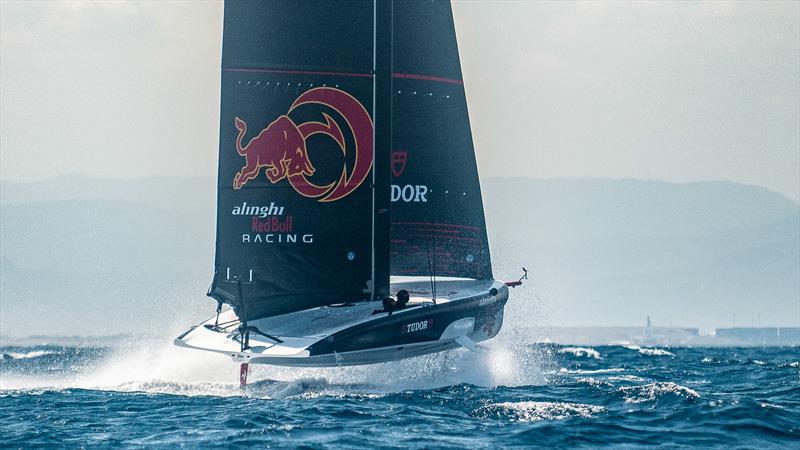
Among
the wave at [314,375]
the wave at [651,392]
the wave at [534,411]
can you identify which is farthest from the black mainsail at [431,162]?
the wave at [534,411]

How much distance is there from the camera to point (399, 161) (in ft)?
96.0

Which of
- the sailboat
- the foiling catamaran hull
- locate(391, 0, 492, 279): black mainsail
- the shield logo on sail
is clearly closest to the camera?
the foiling catamaran hull

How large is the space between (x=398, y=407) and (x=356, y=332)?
2575 millimetres

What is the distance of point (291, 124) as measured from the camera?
85.9 feet

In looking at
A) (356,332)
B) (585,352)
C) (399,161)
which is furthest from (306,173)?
(585,352)

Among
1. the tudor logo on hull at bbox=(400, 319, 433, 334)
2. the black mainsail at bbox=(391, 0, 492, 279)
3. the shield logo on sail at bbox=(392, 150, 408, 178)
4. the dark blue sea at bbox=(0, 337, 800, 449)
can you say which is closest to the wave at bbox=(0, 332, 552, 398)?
the dark blue sea at bbox=(0, 337, 800, 449)

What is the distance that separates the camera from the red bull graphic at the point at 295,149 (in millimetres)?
26172

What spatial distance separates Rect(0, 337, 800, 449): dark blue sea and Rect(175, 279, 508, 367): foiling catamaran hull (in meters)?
0.59

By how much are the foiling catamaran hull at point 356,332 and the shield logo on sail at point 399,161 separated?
10.0 ft

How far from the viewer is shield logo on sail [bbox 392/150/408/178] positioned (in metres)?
29.2

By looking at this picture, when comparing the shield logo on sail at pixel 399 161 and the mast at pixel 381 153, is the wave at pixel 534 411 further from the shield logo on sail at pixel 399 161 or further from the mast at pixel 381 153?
the shield logo on sail at pixel 399 161

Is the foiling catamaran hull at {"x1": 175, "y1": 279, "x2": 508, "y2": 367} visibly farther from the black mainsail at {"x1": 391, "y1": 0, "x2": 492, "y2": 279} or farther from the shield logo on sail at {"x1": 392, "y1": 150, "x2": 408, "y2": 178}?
the shield logo on sail at {"x1": 392, "y1": 150, "x2": 408, "y2": 178}

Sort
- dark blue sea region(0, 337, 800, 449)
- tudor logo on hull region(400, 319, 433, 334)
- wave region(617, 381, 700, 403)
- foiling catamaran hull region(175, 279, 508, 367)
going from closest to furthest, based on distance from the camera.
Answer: dark blue sea region(0, 337, 800, 449) < wave region(617, 381, 700, 403) < foiling catamaran hull region(175, 279, 508, 367) < tudor logo on hull region(400, 319, 433, 334)

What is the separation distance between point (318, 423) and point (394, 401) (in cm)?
331
